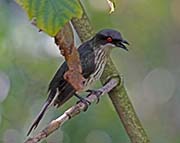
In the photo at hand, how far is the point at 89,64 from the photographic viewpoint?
5.67 feet

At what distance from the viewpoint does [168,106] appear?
3600 mm

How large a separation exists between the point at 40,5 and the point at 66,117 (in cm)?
31

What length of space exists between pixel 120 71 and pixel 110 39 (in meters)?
1.65

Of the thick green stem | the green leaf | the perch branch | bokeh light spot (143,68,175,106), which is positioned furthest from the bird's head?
bokeh light spot (143,68,175,106)

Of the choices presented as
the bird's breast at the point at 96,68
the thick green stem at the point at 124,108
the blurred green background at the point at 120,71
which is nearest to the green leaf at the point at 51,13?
the thick green stem at the point at 124,108

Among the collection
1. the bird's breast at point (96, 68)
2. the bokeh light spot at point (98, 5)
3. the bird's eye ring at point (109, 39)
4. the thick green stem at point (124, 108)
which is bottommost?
the thick green stem at point (124, 108)

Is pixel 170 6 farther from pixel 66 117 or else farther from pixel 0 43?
pixel 66 117

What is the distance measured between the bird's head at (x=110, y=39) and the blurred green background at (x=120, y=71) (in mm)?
562

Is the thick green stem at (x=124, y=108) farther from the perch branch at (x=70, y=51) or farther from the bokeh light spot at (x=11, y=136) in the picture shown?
the bokeh light spot at (x=11, y=136)

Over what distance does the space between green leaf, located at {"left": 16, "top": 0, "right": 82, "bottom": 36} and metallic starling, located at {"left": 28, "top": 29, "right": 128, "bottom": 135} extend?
0.70m

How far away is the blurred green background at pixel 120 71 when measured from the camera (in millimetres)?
2615

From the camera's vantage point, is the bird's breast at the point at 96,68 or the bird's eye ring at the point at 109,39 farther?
the bird's eye ring at the point at 109,39

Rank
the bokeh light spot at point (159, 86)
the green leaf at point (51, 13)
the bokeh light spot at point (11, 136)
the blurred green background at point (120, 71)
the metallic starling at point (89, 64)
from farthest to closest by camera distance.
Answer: the bokeh light spot at point (159, 86), the blurred green background at point (120, 71), the bokeh light spot at point (11, 136), the metallic starling at point (89, 64), the green leaf at point (51, 13)

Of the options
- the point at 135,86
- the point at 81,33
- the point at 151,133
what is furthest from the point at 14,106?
the point at 81,33
